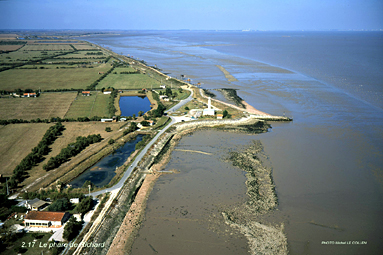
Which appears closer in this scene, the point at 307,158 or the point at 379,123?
the point at 307,158

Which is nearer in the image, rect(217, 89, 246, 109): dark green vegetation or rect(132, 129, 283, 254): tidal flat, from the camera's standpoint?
rect(132, 129, 283, 254): tidal flat

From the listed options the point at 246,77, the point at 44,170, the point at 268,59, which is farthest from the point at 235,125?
the point at 268,59

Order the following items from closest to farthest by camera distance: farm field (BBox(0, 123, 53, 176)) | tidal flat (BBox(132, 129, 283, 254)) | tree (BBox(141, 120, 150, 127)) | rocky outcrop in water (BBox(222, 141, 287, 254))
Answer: rocky outcrop in water (BBox(222, 141, 287, 254)), tidal flat (BBox(132, 129, 283, 254)), farm field (BBox(0, 123, 53, 176)), tree (BBox(141, 120, 150, 127))

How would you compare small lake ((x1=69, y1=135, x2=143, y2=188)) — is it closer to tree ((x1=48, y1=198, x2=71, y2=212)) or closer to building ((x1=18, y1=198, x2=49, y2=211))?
building ((x1=18, y1=198, x2=49, y2=211))

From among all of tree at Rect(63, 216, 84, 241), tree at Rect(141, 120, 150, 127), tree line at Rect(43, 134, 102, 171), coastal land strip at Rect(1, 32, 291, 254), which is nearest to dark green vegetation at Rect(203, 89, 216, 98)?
coastal land strip at Rect(1, 32, 291, 254)

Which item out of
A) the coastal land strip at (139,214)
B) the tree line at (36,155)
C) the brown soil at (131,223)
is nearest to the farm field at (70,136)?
the tree line at (36,155)

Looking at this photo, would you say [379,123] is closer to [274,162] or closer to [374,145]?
[374,145]

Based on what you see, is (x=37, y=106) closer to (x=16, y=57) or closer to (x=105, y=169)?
(x=105, y=169)
